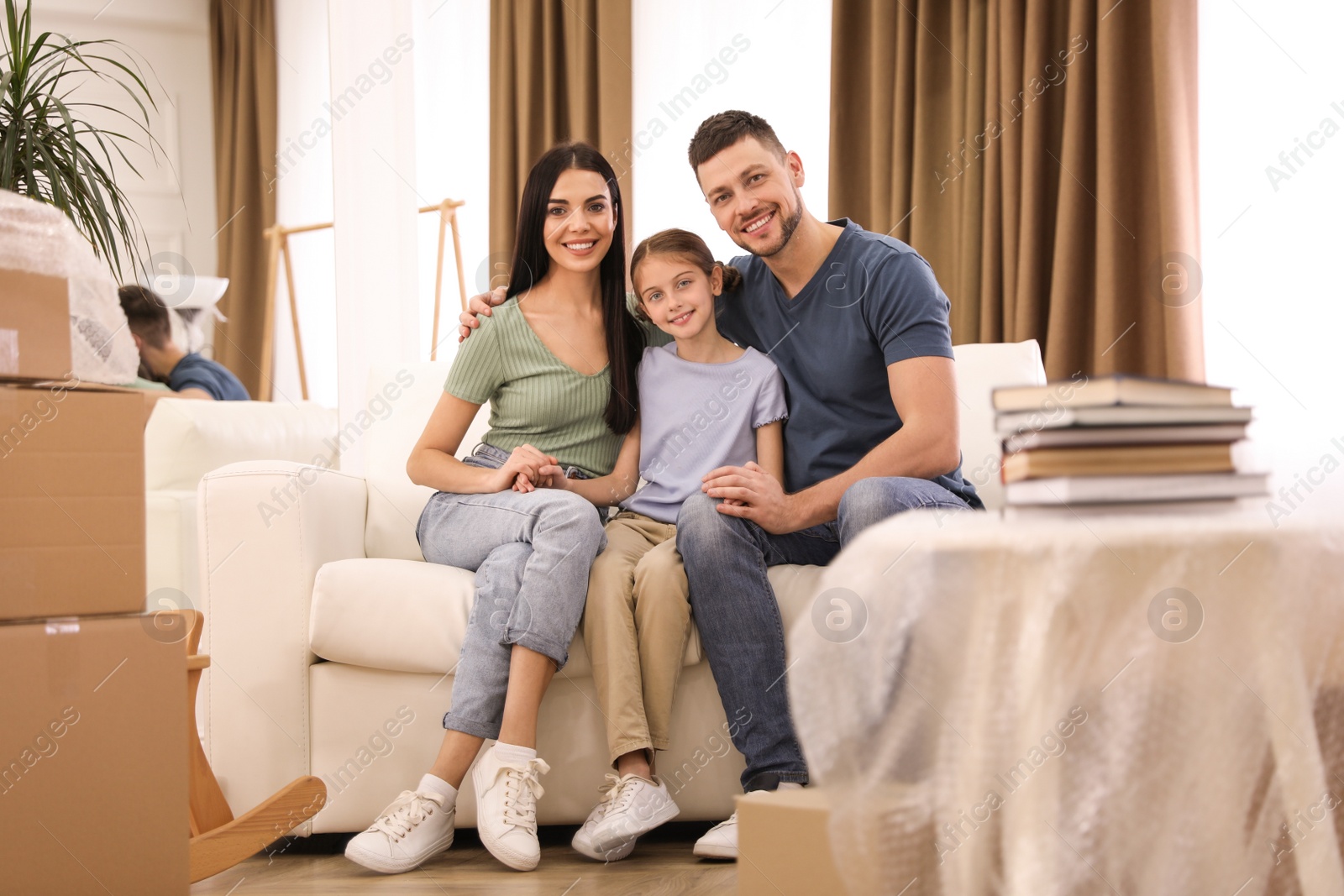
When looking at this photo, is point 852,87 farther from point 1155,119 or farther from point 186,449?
point 186,449

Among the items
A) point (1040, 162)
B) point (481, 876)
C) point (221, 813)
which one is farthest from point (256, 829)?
point (1040, 162)

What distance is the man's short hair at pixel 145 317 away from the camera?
3.04m

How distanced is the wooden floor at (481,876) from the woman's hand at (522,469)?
54 cm

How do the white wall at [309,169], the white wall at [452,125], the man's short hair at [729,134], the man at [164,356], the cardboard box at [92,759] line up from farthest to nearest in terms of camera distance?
1. the white wall at [309,169]
2. the white wall at [452,125]
3. the man at [164,356]
4. the man's short hair at [729,134]
5. the cardboard box at [92,759]

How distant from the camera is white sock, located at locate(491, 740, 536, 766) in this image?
1.44m

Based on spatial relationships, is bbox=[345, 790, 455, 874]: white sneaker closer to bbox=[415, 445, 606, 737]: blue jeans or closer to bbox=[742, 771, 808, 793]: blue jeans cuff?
bbox=[415, 445, 606, 737]: blue jeans

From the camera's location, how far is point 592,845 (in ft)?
4.71

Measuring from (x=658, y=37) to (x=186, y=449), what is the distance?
2032 millimetres

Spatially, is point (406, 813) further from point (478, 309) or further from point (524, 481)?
point (478, 309)

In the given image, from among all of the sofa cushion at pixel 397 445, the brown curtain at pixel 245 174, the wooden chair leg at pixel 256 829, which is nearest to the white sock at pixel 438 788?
the wooden chair leg at pixel 256 829

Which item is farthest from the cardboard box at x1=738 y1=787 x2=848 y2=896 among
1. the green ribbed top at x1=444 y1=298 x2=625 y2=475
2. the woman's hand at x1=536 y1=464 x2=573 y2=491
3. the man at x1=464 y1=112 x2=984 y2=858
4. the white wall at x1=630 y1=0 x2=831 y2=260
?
the white wall at x1=630 y1=0 x2=831 y2=260

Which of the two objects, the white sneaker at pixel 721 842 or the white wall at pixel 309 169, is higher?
the white wall at pixel 309 169

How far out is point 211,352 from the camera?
4906mm

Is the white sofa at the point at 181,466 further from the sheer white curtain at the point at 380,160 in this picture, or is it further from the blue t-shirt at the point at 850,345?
the blue t-shirt at the point at 850,345
